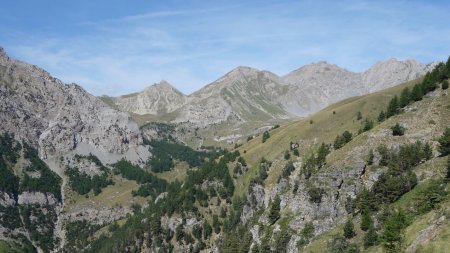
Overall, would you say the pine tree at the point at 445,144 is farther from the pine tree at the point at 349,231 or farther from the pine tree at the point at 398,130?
the pine tree at the point at 349,231

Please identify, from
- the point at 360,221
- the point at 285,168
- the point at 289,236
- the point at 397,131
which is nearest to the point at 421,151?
the point at 397,131

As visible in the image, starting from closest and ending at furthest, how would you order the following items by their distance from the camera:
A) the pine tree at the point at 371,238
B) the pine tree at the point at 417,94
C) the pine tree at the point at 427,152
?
the pine tree at the point at 371,238, the pine tree at the point at 427,152, the pine tree at the point at 417,94

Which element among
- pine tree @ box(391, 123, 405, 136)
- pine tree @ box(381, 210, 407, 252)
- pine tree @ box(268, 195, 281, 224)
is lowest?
pine tree @ box(268, 195, 281, 224)

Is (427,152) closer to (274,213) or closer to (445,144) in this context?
(445,144)

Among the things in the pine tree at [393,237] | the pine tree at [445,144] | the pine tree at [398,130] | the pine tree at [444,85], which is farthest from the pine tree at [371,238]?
the pine tree at [444,85]

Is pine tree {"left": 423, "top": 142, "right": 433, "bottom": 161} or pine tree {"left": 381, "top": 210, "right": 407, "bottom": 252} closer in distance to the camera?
pine tree {"left": 381, "top": 210, "right": 407, "bottom": 252}

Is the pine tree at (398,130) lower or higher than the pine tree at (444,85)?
lower

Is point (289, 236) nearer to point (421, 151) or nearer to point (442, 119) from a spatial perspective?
point (421, 151)

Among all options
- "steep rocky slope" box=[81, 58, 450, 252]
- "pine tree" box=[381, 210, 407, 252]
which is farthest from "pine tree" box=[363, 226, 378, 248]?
"pine tree" box=[381, 210, 407, 252]

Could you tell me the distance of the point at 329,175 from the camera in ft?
424

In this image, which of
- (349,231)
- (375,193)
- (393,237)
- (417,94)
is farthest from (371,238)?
(417,94)

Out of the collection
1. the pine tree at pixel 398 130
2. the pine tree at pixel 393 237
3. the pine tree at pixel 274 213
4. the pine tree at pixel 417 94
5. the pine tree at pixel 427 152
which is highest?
the pine tree at pixel 417 94

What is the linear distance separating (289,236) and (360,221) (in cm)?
2633

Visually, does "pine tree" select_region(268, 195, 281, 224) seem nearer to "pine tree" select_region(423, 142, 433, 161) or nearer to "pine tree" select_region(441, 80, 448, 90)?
"pine tree" select_region(423, 142, 433, 161)
